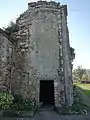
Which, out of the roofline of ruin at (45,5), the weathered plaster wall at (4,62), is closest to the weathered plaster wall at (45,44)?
the roofline of ruin at (45,5)

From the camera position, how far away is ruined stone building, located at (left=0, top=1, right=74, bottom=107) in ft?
35.5

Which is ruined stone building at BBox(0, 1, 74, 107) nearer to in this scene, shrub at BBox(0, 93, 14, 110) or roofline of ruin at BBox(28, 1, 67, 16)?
roofline of ruin at BBox(28, 1, 67, 16)

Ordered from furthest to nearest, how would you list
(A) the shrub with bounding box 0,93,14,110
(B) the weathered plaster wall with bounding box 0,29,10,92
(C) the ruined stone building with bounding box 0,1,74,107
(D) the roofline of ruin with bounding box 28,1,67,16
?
(D) the roofline of ruin with bounding box 28,1,67,16 → (C) the ruined stone building with bounding box 0,1,74,107 → (B) the weathered plaster wall with bounding box 0,29,10,92 → (A) the shrub with bounding box 0,93,14,110

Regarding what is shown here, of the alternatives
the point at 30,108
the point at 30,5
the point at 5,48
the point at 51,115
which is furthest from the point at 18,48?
the point at 51,115

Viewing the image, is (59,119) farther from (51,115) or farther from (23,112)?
(23,112)

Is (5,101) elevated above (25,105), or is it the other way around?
(5,101)

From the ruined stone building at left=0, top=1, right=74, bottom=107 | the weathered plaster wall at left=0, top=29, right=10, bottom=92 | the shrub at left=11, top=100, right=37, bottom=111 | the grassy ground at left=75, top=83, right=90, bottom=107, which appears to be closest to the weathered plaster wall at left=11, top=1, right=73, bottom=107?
the ruined stone building at left=0, top=1, right=74, bottom=107

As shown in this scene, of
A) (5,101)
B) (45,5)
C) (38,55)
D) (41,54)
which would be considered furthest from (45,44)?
(5,101)

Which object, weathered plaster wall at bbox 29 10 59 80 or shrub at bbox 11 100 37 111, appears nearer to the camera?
shrub at bbox 11 100 37 111

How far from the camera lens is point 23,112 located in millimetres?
9016

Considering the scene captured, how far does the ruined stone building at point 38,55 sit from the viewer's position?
10.8 meters

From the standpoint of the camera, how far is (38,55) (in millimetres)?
11211

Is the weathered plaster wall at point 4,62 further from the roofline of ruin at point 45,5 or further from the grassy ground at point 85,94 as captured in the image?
the grassy ground at point 85,94

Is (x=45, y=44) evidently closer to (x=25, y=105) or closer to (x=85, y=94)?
(x=25, y=105)
